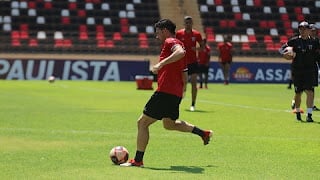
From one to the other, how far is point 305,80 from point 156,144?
5640mm

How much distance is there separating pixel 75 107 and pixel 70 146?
8359 millimetres

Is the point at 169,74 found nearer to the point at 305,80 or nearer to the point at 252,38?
the point at 305,80

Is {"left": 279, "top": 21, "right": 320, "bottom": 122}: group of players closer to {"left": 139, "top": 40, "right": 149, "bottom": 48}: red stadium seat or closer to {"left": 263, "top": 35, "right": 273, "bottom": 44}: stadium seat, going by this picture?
{"left": 139, "top": 40, "right": 149, "bottom": 48}: red stadium seat

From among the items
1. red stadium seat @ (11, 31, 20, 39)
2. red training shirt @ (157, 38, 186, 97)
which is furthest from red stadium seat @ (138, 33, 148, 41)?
red training shirt @ (157, 38, 186, 97)

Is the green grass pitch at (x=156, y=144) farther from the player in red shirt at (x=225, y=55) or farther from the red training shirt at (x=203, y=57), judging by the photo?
the player in red shirt at (x=225, y=55)

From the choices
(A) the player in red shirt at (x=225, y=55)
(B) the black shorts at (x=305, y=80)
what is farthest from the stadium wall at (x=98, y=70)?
(B) the black shorts at (x=305, y=80)

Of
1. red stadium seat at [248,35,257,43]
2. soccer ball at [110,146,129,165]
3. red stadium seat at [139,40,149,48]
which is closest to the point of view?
soccer ball at [110,146,129,165]

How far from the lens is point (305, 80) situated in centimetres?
1653

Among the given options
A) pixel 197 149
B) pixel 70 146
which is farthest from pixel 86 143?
pixel 197 149

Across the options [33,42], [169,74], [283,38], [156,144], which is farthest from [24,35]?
[169,74]

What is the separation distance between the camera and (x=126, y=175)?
887 cm

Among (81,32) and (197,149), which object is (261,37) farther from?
(197,149)

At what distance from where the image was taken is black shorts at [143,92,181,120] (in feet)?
32.2

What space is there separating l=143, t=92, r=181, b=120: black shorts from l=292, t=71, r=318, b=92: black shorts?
7161 mm
